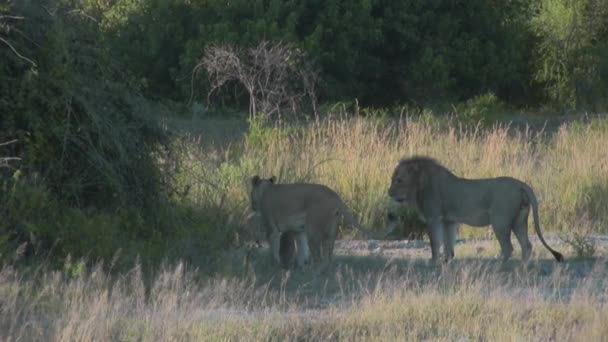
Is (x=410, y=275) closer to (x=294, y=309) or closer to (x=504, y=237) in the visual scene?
(x=504, y=237)

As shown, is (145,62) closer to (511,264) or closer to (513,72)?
(513,72)

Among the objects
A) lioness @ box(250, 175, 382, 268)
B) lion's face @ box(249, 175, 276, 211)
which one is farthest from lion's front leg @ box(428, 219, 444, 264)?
lion's face @ box(249, 175, 276, 211)

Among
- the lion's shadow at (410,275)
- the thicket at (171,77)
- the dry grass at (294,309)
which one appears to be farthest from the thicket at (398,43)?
the dry grass at (294,309)

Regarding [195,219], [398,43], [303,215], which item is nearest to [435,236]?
[303,215]

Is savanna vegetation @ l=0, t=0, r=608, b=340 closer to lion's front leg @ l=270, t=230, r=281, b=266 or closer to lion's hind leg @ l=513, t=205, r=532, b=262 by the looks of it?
lion's front leg @ l=270, t=230, r=281, b=266

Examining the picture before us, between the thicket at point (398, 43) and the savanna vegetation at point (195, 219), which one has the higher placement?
the thicket at point (398, 43)

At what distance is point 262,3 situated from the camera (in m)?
34.5

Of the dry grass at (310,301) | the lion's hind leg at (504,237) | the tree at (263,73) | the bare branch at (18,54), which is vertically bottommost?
the dry grass at (310,301)

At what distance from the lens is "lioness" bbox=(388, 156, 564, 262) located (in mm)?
11922

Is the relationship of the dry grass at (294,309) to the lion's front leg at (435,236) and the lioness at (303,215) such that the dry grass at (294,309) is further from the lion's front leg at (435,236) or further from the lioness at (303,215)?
the lion's front leg at (435,236)

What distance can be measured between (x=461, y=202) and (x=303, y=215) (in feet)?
5.94

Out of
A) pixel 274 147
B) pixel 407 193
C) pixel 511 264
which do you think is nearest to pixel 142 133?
pixel 407 193

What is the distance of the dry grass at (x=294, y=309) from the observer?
8250 millimetres

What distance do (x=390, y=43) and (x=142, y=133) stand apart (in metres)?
25.7
